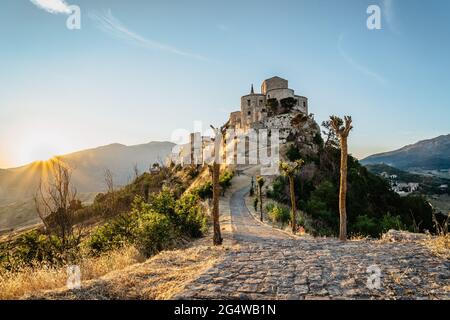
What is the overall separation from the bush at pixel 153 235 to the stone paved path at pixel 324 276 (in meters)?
4.17

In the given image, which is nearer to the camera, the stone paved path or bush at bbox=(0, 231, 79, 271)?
the stone paved path

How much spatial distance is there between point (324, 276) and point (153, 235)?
7613mm

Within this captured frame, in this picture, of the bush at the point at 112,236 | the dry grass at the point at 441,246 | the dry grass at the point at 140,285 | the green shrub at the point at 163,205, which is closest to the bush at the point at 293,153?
the green shrub at the point at 163,205

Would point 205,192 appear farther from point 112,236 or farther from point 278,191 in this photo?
point 112,236

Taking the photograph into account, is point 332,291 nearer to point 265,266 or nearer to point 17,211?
point 265,266

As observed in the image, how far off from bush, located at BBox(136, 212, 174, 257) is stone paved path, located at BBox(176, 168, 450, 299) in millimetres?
4172

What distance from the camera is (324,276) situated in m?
6.16

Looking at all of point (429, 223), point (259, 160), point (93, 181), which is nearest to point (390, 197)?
point (429, 223)

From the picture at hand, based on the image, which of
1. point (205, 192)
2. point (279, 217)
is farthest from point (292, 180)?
point (205, 192)

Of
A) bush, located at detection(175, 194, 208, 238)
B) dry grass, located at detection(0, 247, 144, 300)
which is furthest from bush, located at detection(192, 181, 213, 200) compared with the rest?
dry grass, located at detection(0, 247, 144, 300)

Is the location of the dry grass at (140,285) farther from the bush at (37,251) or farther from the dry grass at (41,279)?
the bush at (37,251)

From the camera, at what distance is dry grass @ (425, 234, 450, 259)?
769 centimetres

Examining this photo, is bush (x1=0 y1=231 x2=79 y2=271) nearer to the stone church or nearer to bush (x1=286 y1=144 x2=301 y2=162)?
bush (x1=286 y1=144 x2=301 y2=162)
